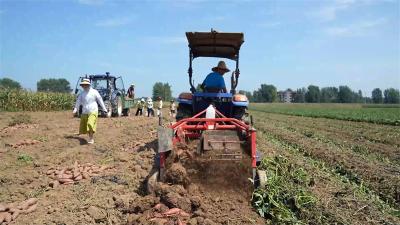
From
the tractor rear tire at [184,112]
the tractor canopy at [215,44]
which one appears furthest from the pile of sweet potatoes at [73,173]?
the tractor canopy at [215,44]

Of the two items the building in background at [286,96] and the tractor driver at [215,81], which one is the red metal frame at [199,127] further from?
the building in background at [286,96]

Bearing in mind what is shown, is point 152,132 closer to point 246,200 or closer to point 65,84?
point 246,200

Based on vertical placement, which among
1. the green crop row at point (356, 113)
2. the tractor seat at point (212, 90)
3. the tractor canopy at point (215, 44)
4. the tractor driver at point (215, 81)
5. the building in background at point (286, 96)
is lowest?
the green crop row at point (356, 113)

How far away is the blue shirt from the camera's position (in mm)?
8023

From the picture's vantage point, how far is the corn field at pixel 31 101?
23.8 meters

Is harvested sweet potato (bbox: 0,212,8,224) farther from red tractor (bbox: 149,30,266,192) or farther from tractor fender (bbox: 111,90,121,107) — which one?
tractor fender (bbox: 111,90,121,107)

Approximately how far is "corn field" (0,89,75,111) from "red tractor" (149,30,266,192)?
18816 millimetres

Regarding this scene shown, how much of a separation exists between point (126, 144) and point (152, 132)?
98.4 inches

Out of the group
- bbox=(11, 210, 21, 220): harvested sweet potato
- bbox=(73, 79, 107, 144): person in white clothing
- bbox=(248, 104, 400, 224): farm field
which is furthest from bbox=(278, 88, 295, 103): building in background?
bbox=(11, 210, 21, 220): harvested sweet potato

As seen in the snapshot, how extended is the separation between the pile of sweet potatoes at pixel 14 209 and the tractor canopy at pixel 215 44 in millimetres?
4505

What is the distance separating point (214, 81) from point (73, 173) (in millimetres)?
3238

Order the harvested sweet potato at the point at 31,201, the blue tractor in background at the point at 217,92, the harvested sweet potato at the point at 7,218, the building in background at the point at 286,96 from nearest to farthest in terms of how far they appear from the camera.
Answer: the harvested sweet potato at the point at 7,218, the harvested sweet potato at the point at 31,201, the blue tractor in background at the point at 217,92, the building in background at the point at 286,96

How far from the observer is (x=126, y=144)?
984 centimetres

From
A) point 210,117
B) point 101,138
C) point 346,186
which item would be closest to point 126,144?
point 101,138
